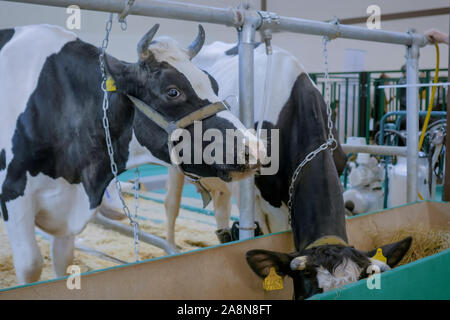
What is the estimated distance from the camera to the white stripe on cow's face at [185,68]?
1.44 m

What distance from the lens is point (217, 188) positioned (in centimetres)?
304

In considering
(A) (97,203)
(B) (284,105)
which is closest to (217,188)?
(B) (284,105)

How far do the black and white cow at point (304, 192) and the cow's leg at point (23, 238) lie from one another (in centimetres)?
80

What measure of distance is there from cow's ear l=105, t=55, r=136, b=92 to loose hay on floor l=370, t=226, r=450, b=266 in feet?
3.64

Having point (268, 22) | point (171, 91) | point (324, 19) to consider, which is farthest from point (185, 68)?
point (324, 19)

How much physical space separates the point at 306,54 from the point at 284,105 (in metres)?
6.46

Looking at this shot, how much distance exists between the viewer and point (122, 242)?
3488 mm

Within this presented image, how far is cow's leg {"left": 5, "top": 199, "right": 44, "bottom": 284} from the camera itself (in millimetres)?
1617

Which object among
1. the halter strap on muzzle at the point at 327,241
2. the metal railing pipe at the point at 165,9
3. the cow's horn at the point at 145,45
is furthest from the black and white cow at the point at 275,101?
the cow's horn at the point at 145,45

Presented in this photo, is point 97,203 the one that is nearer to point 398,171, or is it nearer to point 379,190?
point 398,171

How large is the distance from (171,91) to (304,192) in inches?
24.2

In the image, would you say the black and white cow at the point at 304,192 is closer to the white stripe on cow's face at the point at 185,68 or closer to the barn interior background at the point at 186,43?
the white stripe on cow's face at the point at 185,68

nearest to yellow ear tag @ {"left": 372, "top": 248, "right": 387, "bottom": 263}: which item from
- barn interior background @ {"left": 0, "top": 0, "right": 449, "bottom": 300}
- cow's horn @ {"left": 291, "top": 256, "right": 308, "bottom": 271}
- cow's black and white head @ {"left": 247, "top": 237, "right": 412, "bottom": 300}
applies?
cow's black and white head @ {"left": 247, "top": 237, "right": 412, "bottom": 300}
